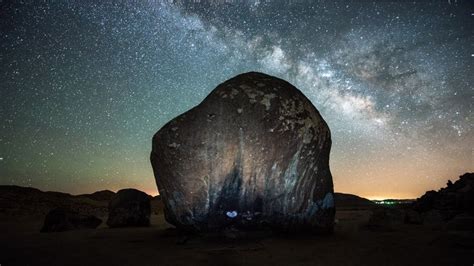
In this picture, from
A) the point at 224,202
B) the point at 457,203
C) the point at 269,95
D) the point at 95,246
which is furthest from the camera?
the point at 457,203

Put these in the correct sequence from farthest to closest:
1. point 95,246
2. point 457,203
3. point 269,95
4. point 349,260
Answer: point 457,203
point 269,95
point 95,246
point 349,260

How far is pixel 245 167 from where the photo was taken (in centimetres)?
525

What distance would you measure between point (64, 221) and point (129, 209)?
5.51ft

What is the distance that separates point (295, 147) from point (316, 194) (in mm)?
1000

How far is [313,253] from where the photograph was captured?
150 inches

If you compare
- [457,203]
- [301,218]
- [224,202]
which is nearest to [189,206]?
[224,202]

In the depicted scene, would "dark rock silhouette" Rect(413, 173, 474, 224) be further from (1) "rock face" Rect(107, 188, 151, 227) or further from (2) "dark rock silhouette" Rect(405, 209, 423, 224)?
(1) "rock face" Rect(107, 188, 151, 227)

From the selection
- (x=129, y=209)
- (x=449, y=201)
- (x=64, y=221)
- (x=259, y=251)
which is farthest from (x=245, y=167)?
(x=449, y=201)

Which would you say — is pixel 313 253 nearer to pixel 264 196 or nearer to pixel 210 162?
pixel 264 196

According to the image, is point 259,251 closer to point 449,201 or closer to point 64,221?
point 64,221

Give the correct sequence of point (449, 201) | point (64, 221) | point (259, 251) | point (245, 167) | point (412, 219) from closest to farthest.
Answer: point (259, 251), point (245, 167), point (412, 219), point (64, 221), point (449, 201)

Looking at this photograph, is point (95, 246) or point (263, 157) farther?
point (263, 157)

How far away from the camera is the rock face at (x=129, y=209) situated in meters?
8.32

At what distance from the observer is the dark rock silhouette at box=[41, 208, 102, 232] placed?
23.6 ft
